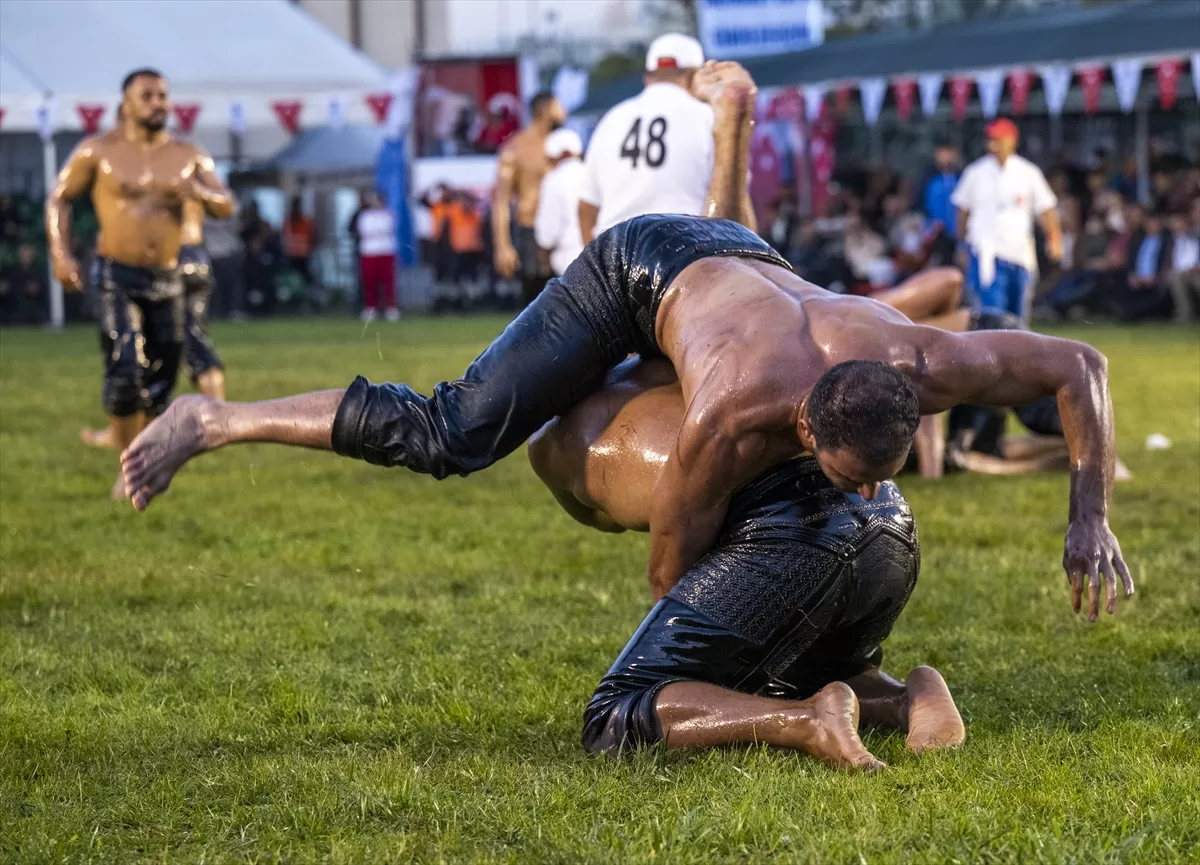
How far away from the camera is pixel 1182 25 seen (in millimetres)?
21938

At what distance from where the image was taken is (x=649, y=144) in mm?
8453

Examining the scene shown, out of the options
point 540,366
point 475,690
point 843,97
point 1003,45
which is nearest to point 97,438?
point 475,690

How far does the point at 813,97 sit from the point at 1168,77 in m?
5.01

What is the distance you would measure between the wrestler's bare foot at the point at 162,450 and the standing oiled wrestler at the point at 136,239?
16.3ft

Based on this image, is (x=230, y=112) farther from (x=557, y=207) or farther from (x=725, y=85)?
(x=725, y=85)

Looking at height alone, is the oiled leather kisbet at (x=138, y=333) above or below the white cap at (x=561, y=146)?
below

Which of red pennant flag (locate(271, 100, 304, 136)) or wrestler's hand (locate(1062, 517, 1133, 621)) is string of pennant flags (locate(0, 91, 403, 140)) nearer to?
red pennant flag (locate(271, 100, 304, 136))

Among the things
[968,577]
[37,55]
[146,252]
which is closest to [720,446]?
[968,577]

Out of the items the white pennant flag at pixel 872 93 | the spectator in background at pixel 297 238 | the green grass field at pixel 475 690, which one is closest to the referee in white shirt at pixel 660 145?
the green grass field at pixel 475 690

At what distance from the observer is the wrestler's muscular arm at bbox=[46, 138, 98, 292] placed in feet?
32.2

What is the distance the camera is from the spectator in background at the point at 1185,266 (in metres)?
21.2

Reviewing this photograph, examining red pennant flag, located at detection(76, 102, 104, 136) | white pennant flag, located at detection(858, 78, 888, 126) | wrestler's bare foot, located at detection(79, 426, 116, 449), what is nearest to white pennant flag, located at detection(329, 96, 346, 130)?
red pennant flag, located at detection(76, 102, 104, 136)

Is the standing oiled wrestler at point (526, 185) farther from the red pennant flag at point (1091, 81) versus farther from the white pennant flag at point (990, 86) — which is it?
the red pennant flag at point (1091, 81)

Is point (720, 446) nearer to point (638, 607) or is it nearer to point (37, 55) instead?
point (638, 607)
